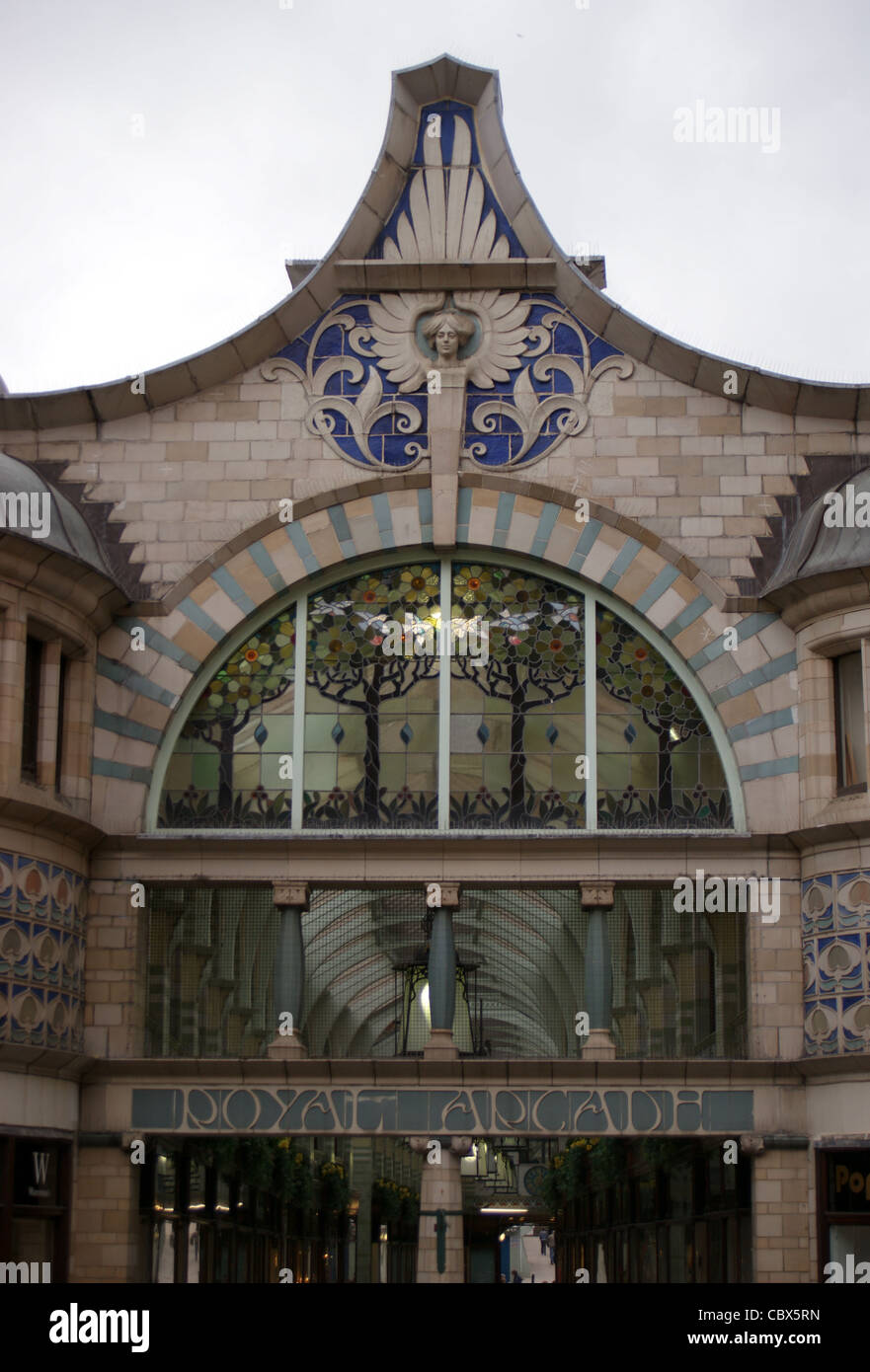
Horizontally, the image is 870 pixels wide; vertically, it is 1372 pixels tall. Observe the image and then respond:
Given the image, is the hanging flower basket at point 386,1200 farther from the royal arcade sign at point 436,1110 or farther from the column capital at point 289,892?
the column capital at point 289,892

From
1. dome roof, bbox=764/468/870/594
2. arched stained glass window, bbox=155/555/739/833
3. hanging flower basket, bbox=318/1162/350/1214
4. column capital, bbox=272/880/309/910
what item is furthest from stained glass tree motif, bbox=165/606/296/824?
hanging flower basket, bbox=318/1162/350/1214

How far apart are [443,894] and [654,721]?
122 inches

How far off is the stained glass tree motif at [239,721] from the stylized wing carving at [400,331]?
123 inches

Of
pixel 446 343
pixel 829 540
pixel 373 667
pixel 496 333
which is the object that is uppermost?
pixel 496 333

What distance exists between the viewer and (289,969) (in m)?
22.6

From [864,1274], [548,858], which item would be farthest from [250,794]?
[864,1274]

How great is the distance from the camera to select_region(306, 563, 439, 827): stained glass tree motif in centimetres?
2305

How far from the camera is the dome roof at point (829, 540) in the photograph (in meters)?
22.0

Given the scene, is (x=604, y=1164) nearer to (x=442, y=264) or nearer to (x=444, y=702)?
(x=444, y=702)

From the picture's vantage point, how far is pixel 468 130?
2470 cm

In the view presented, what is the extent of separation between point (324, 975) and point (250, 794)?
2.20 metres

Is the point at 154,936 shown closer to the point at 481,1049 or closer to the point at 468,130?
the point at 481,1049

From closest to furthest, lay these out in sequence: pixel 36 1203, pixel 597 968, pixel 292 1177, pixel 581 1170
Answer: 1. pixel 36 1203
2. pixel 597 968
3. pixel 292 1177
4. pixel 581 1170

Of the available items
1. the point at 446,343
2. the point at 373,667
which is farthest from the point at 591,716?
the point at 446,343
